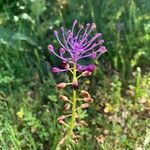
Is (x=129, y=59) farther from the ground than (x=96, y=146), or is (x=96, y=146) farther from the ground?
(x=129, y=59)

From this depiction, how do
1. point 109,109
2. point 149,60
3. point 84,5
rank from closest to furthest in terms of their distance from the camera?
point 109,109 → point 149,60 → point 84,5

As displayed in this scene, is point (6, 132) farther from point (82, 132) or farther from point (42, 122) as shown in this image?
point (82, 132)

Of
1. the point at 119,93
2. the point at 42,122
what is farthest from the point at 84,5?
the point at 42,122

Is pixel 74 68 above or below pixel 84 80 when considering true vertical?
above

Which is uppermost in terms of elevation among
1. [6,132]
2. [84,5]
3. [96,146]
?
[84,5]

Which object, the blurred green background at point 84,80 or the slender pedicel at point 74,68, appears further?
the blurred green background at point 84,80

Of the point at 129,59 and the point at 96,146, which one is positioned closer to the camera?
the point at 96,146

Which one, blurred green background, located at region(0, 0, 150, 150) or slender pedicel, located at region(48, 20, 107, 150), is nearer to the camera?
slender pedicel, located at region(48, 20, 107, 150)

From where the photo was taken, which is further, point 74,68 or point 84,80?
point 84,80
